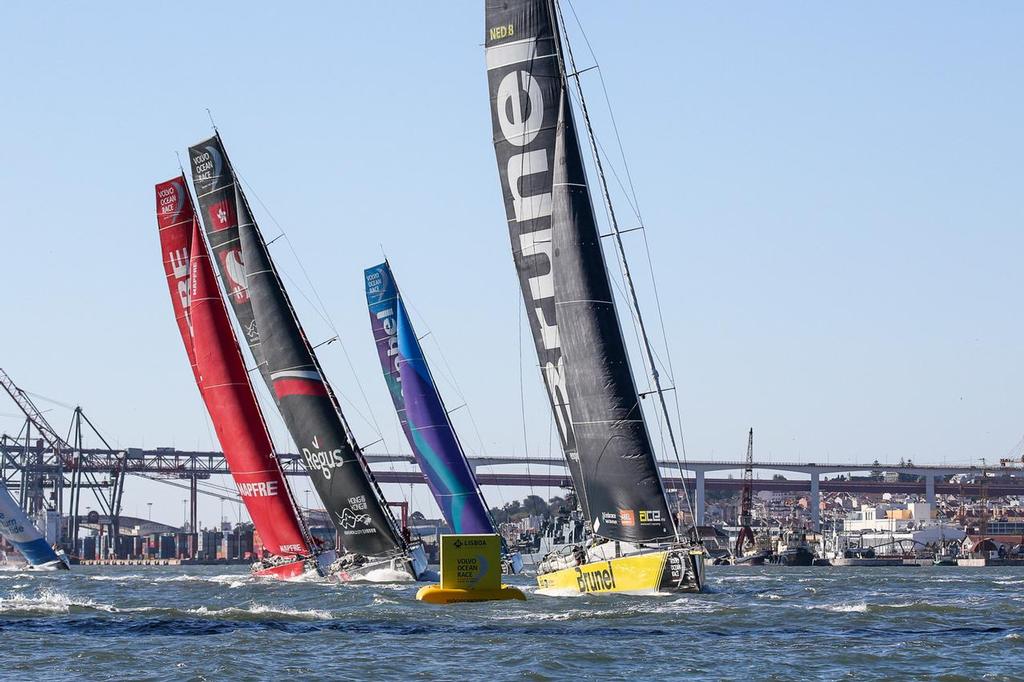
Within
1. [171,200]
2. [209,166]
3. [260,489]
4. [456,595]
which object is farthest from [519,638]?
[171,200]

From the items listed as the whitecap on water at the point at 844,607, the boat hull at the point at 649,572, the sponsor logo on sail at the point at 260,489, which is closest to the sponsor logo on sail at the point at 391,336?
the sponsor logo on sail at the point at 260,489

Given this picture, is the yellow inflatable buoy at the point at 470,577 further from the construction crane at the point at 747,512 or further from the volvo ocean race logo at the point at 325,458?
the construction crane at the point at 747,512

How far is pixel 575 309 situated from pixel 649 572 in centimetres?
510

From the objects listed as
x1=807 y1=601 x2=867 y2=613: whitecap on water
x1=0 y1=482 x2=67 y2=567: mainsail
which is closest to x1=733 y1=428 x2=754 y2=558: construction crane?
x1=0 y1=482 x2=67 y2=567: mainsail

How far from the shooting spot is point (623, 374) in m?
30.6

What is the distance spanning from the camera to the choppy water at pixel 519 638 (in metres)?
20.3

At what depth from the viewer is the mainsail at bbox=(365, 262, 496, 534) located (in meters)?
49.1

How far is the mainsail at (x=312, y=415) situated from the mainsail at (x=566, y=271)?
11.8 m

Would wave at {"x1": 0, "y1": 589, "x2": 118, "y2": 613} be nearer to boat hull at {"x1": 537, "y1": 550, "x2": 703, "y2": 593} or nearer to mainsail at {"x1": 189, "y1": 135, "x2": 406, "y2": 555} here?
mainsail at {"x1": 189, "y1": 135, "x2": 406, "y2": 555}

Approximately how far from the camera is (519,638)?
23.8m

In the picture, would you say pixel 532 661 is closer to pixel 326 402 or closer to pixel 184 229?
pixel 326 402

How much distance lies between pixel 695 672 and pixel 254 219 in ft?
92.5

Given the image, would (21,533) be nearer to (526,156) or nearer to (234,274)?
(234,274)

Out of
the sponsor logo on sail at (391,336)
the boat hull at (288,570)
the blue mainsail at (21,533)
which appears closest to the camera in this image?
the boat hull at (288,570)
